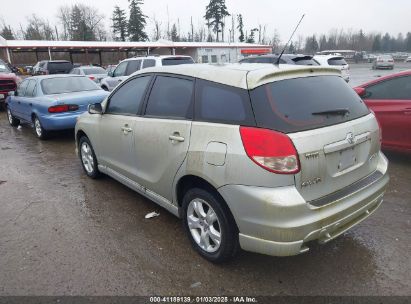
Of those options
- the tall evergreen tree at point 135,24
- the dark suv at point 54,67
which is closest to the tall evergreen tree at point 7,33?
the tall evergreen tree at point 135,24

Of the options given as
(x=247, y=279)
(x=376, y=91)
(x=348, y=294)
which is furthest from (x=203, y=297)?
(x=376, y=91)

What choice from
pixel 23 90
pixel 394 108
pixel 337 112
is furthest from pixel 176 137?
pixel 23 90

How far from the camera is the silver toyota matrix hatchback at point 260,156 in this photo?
2588 mm

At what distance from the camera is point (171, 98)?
11.6 feet

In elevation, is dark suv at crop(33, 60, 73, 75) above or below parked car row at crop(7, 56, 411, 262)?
below

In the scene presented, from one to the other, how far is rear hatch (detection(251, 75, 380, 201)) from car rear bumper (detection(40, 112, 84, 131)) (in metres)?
6.26

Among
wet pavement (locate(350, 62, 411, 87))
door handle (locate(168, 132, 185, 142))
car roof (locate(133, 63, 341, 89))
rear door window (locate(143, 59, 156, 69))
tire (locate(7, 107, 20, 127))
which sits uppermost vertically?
car roof (locate(133, 63, 341, 89))

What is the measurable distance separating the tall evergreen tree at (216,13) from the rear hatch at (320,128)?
87497mm

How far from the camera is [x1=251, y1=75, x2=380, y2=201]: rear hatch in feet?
8.70

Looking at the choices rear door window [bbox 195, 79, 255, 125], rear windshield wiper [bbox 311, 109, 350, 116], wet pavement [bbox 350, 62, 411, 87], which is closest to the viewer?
rear door window [bbox 195, 79, 255, 125]

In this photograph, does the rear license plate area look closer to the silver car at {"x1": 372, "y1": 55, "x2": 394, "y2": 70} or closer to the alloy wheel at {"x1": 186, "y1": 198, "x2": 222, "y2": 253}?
the alloy wheel at {"x1": 186, "y1": 198, "x2": 222, "y2": 253}

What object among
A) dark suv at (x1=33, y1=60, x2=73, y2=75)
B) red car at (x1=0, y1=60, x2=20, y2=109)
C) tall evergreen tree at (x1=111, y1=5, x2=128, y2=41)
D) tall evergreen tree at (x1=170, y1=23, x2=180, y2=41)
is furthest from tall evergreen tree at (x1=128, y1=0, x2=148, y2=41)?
red car at (x1=0, y1=60, x2=20, y2=109)

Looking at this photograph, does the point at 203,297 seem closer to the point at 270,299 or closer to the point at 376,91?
the point at 270,299

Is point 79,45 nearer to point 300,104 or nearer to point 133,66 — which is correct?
point 133,66
